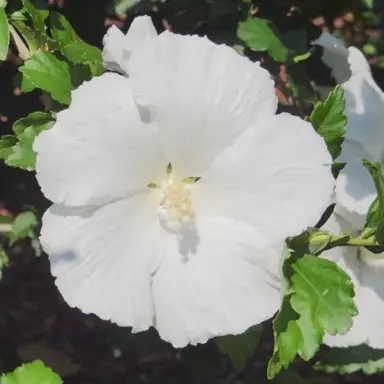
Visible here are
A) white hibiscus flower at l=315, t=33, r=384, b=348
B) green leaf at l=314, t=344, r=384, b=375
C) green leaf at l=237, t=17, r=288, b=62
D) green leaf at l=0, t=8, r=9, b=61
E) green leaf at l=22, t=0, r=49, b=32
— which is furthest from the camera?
green leaf at l=314, t=344, r=384, b=375

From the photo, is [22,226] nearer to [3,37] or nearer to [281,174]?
[3,37]

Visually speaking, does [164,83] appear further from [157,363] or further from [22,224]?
[157,363]

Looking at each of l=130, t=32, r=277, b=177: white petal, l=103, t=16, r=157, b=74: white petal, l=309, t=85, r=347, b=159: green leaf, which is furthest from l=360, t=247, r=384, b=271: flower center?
l=103, t=16, r=157, b=74: white petal

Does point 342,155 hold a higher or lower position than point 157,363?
higher

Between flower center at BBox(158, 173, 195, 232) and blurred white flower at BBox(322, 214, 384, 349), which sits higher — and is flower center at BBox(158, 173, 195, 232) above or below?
above

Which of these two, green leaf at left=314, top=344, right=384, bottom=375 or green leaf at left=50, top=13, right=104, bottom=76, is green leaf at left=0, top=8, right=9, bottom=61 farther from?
green leaf at left=314, top=344, right=384, bottom=375

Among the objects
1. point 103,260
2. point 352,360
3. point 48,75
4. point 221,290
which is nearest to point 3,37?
point 48,75

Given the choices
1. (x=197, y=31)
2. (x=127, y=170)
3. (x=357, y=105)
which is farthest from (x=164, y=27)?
(x=127, y=170)
